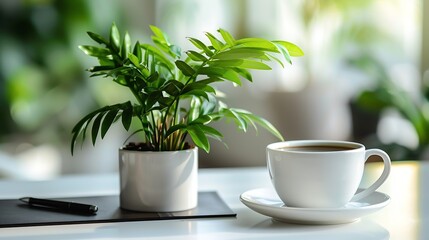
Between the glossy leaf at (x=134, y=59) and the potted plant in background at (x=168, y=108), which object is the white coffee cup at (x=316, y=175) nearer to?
the potted plant in background at (x=168, y=108)

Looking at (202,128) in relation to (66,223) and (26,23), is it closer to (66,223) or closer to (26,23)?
(66,223)

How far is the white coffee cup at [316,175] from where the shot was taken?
0.95m

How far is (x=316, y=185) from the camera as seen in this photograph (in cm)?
96

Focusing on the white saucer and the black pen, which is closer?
the white saucer

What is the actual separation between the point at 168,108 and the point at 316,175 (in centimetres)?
21

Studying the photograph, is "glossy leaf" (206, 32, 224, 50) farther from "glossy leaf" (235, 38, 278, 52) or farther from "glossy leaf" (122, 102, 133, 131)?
"glossy leaf" (122, 102, 133, 131)


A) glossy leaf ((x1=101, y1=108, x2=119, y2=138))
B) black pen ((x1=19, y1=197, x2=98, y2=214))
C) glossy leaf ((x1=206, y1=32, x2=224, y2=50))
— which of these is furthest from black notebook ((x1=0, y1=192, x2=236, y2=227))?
glossy leaf ((x1=206, y1=32, x2=224, y2=50))

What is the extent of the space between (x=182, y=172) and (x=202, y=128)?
71 millimetres

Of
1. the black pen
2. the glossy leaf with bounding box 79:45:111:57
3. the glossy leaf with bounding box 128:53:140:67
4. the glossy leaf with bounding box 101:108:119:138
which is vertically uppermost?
the glossy leaf with bounding box 79:45:111:57

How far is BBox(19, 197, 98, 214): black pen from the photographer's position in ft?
3.41

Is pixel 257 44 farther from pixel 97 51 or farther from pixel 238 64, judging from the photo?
pixel 97 51

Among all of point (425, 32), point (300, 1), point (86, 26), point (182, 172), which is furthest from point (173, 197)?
point (300, 1)

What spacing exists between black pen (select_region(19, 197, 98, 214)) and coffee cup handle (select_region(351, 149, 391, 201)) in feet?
1.18

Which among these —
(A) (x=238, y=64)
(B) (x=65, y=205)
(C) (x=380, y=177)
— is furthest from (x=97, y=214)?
(C) (x=380, y=177)
